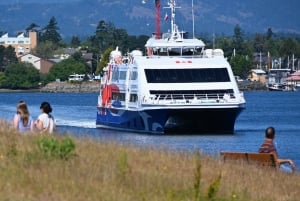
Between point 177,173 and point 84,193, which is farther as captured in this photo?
point 177,173

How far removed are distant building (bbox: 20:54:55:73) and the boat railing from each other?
465 feet

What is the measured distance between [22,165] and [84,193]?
265cm

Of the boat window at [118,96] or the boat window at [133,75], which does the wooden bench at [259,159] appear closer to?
the boat window at [133,75]

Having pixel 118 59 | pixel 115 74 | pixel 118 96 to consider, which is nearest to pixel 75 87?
pixel 118 59

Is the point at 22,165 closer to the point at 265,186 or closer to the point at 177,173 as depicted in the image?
the point at 177,173

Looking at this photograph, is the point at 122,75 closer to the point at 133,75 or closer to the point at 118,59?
the point at 133,75

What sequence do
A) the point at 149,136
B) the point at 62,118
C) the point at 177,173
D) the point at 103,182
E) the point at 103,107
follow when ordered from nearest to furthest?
the point at 103,182 < the point at 177,173 < the point at 149,136 < the point at 103,107 < the point at 62,118

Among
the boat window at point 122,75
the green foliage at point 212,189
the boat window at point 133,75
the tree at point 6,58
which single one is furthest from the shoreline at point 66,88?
the green foliage at point 212,189

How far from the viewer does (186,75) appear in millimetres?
53250

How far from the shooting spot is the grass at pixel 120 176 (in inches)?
707

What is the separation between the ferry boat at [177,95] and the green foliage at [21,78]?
124659mm

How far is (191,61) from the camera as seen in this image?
54.6m

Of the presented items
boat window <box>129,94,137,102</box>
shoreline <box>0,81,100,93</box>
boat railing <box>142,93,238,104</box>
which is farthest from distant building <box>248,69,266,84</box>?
boat railing <box>142,93,238,104</box>

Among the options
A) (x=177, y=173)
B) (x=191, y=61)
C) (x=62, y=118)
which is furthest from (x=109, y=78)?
(x=177, y=173)
